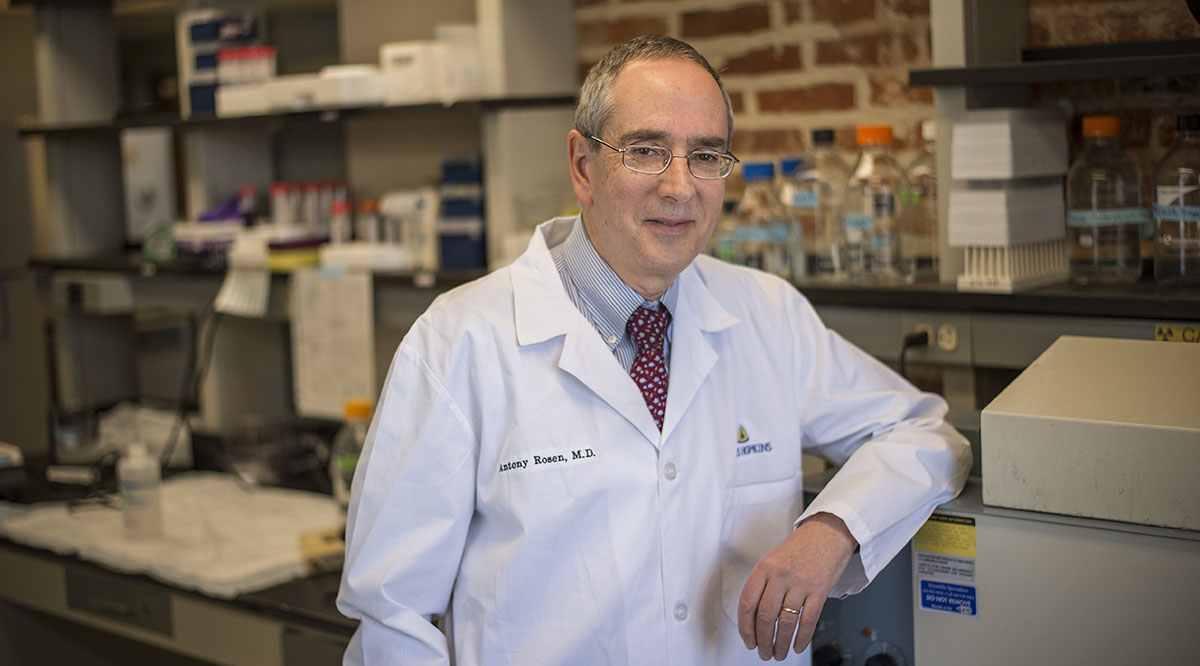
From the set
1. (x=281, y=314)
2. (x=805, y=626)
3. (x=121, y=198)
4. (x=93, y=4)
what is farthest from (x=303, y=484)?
(x=805, y=626)

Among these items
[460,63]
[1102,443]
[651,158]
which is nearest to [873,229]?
[651,158]

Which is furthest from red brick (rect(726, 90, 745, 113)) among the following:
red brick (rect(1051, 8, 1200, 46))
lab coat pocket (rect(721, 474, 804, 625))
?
lab coat pocket (rect(721, 474, 804, 625))

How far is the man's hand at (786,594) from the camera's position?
131 centimetres

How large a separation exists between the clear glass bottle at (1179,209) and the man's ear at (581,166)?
0.84m

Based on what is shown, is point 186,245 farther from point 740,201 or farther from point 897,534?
point 897,534

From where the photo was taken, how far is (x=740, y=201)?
2.17 metres

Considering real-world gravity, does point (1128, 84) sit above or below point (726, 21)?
below

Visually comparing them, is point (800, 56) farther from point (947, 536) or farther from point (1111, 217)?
point (947, 536)

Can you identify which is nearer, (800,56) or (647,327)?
(647,327)

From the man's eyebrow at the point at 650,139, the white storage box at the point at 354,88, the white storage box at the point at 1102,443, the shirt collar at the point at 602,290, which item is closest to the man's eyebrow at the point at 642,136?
the man's eyebrow at the point at 650,139

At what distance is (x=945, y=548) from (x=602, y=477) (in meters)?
0.40

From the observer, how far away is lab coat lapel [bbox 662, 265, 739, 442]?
1.46 m

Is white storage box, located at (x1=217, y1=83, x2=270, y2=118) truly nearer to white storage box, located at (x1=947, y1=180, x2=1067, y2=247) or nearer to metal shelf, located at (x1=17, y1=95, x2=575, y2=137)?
metal shelf, located at (x1=17, y1=95, x2=575, y2=137)

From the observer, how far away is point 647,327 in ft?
4.98
